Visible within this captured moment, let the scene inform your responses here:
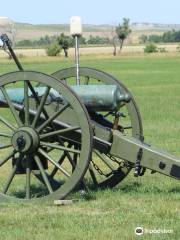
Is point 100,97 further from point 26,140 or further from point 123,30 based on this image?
point 123,30

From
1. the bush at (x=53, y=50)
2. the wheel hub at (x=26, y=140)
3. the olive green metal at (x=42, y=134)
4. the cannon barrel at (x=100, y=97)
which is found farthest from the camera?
the bush at (x=53, y=50)

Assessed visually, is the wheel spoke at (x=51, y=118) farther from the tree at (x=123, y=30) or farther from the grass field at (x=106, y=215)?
the tree at (x=123, y=30)

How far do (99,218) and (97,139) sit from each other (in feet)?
4.04

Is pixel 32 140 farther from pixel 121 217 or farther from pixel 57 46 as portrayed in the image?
pixel 57 46

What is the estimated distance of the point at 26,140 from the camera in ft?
25.0

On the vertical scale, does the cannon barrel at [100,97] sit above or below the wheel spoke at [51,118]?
above

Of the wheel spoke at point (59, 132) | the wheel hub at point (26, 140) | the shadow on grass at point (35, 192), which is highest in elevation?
the wheel spoke at point (59, 132)

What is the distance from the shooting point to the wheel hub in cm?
760

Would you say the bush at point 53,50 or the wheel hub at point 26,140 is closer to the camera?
the wheel hub at point 26,140

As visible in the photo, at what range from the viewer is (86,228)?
6426 millimetres

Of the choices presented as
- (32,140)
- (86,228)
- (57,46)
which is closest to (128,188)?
(32,140)

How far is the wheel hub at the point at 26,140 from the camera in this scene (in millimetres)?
7598

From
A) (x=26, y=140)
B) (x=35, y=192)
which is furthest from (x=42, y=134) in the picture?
(x=35, y=192)

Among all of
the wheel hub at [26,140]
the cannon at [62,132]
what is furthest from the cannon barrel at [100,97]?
the wheel hub at [26,140]
